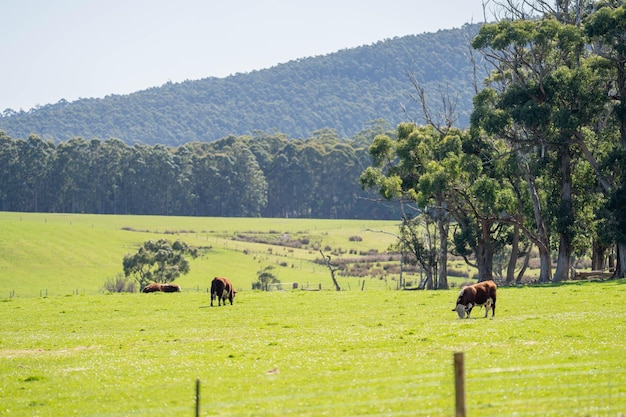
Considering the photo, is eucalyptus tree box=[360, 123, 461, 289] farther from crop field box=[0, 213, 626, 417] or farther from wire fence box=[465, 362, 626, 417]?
wire fence box=[465, 362, 626, 417]

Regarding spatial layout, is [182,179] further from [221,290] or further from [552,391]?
[552,391]

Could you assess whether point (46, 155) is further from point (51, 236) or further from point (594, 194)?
point (594, 194)

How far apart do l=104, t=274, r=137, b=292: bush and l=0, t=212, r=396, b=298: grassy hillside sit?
43.2 inches

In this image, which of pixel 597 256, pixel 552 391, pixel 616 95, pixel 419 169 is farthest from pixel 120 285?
pixel 552 391

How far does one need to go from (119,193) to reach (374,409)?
170 metres

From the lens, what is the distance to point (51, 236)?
356 feet

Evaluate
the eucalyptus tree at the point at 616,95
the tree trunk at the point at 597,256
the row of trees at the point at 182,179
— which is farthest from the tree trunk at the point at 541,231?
the row of trees at the point at 182,179

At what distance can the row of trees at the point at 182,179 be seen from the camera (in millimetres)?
172000

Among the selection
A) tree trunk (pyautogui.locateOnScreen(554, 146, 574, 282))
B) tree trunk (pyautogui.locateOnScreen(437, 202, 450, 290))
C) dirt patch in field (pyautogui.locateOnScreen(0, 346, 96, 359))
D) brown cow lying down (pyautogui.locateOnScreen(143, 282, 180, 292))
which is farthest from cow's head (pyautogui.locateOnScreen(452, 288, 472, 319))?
tree trunk (pyautogui.locateOnScreen(437, 202, 450, 290))

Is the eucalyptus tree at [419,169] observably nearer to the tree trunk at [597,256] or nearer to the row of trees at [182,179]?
the tree trunk at [597,256]

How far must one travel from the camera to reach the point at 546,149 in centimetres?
5544

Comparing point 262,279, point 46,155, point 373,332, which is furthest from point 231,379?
point 46,155

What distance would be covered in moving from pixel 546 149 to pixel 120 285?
1795 inches

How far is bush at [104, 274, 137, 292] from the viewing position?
84.4 meters
